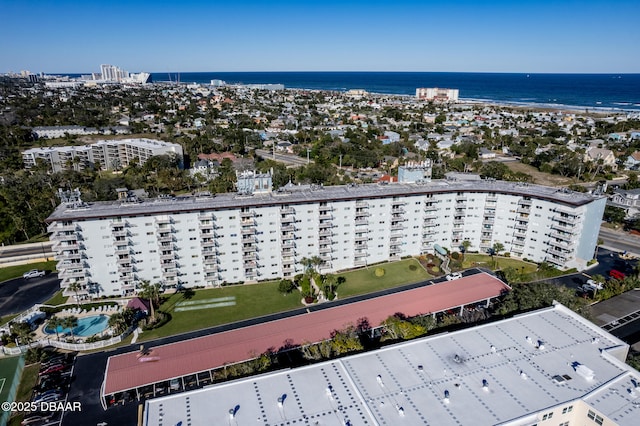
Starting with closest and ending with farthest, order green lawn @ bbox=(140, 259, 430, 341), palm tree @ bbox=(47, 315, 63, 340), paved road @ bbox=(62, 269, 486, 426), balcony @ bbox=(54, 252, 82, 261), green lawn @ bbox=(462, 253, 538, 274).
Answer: paved road @ bbox=(62, 269, 486, 426) < palm tree @ bbox=(47, 315, 63, 340) < green lawn @ bbox=(140, 259, 430, 341) < balcony @ bbox=(54, 252, 82, 261) < green lawn @ bbox=(462, 253, 538, 274)

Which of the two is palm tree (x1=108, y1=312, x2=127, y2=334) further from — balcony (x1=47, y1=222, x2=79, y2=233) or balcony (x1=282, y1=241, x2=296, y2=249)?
balcony (x1=282, y1=241, x2=296, y2=249)

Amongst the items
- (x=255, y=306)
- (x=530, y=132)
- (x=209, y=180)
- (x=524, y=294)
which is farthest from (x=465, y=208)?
(x=530, y=132)

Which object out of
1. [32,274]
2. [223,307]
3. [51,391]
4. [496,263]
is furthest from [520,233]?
[32,274]

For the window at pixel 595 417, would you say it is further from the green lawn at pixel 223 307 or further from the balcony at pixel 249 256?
the balcony at pixel 249 256

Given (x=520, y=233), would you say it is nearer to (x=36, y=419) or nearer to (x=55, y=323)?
(x=55, y=323)

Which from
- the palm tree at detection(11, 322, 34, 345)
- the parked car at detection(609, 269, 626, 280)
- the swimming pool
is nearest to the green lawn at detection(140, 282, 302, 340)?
the swimming pool

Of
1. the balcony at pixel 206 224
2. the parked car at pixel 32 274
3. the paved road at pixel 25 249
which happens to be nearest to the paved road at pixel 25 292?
the parked car at pixel 32 274
